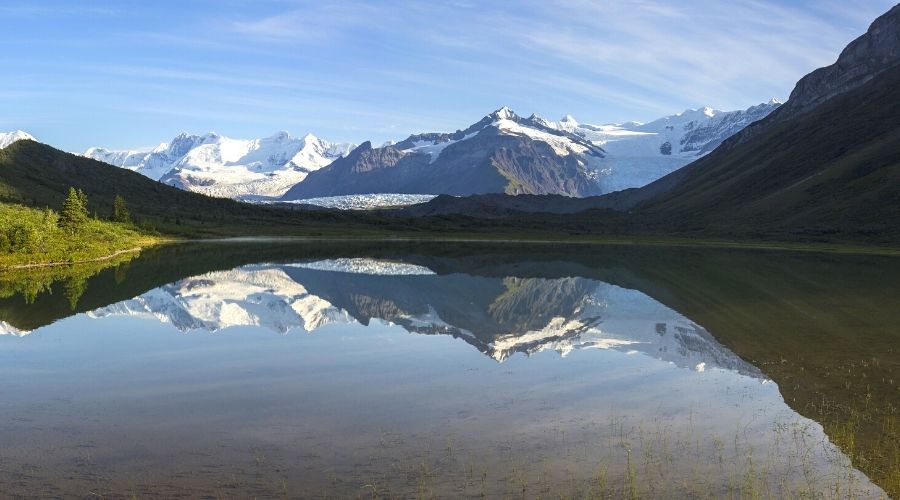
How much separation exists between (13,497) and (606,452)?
11893 mm

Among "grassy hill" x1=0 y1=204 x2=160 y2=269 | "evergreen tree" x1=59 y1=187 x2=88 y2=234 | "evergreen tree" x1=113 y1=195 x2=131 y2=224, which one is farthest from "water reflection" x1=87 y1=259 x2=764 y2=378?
"evergreen tree" x1=113 y1=195 x2=131 y2=224

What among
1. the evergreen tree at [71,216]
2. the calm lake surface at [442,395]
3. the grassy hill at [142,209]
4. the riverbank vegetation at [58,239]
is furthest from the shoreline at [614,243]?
the calm lake surface at [442,395]

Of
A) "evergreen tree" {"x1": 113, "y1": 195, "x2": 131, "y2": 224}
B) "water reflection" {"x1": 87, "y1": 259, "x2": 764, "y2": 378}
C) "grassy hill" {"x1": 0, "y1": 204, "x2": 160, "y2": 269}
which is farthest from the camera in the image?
"evergreen tree" {"x1": 113, "y1": 195, "x2": 131, "y2": 224}

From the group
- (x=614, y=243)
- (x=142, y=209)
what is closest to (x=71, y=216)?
(x=142, y=209)

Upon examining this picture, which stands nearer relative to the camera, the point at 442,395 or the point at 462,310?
the point at 442,395

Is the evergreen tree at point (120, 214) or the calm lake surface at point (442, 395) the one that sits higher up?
the evergreen tree at point (120, 214)

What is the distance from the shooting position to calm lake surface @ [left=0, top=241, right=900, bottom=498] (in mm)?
15406

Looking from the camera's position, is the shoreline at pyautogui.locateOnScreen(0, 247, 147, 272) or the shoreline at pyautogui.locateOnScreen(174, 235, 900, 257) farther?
the shoreline at pyautogui.locateOnScreen(174, 235, 900, 257)

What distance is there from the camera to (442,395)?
2289 centimetres

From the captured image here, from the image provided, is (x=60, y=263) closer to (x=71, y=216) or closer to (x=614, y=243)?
(x=71, y=216)

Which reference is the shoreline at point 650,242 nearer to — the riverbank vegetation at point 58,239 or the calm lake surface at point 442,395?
the riverbank vegetation at point 58,239

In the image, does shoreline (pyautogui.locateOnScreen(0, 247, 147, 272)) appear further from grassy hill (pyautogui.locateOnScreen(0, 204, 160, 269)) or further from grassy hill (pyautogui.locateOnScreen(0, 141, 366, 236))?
grassy hill (pyautogui.locateOnScreen(0, 141, 366, 236))

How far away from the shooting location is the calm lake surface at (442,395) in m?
15.4

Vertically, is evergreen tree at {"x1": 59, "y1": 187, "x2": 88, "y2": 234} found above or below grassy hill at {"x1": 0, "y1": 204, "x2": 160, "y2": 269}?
above
